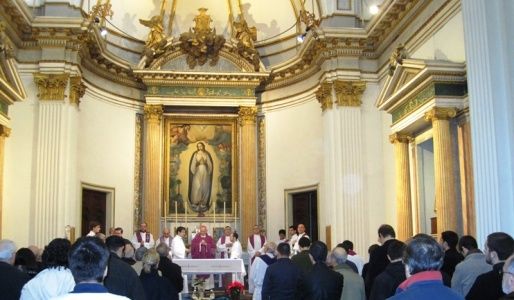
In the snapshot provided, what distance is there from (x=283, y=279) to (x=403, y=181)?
769 cm

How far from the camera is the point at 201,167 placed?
20234 millimetres

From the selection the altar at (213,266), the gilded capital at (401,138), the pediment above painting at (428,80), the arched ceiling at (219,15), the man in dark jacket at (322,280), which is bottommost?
the altar at (213,266)

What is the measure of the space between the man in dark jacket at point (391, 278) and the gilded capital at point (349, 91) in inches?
459

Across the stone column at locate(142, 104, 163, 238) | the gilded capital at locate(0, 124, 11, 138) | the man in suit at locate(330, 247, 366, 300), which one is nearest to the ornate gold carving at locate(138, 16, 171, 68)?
the stone column at locate(142, 104, 163, 238)

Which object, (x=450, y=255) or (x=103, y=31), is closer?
(x=450, y=255)

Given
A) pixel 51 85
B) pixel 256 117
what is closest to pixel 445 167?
pixel 256 117

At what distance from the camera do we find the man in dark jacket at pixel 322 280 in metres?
6.89

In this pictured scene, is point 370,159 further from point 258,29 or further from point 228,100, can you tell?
point 258,29

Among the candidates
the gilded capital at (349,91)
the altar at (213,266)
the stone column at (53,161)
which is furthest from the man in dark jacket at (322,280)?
the gilded capital at (349,91)

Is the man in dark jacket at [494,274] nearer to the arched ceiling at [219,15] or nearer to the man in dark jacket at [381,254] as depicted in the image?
the man in dark jacket at [381,254]

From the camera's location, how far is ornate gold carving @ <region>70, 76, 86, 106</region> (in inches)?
659

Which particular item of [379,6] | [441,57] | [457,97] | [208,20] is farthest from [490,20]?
[208,20]

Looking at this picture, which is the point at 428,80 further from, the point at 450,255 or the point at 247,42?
the point at 247,42

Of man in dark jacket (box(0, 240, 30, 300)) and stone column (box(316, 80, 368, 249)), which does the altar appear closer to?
stone column (box(316, 80, 368, 249))
